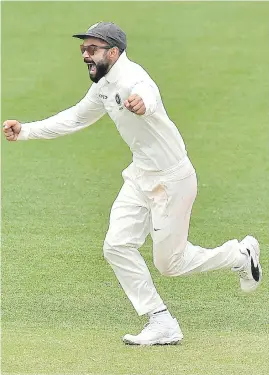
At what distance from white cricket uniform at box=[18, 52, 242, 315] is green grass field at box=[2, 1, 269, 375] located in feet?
1.82

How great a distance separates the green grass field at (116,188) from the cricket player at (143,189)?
Answer: 0.45 metres

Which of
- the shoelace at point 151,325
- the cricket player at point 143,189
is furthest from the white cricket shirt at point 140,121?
the shoelace at point 151,325

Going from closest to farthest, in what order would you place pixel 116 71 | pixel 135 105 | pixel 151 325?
pixel 135 105 < pixel 116 71 < pixel 151 325

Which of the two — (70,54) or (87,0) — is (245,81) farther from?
(87,0)

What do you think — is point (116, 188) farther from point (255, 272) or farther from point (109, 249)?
point (109, 249)

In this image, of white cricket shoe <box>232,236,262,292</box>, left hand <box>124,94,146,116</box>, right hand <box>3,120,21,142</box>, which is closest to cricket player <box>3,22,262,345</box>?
left hand <box>124,94,146,116</box>

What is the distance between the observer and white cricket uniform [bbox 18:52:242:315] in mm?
9625

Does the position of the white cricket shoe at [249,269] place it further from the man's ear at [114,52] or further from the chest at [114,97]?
the man's ear at [114,52]

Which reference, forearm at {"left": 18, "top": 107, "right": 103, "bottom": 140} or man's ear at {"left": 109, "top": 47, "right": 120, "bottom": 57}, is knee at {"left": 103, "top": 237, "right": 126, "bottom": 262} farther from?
man's ear at {"left": 109, "top": 47, "right": 120, "bottom": 57}

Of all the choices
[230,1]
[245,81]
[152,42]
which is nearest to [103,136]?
[245,81]

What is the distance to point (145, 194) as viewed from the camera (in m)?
9.83

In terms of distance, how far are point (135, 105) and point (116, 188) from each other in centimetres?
645

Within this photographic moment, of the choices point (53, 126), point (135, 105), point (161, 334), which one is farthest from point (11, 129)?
point (161, 334)

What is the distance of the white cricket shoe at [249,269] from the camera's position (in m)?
10.6
